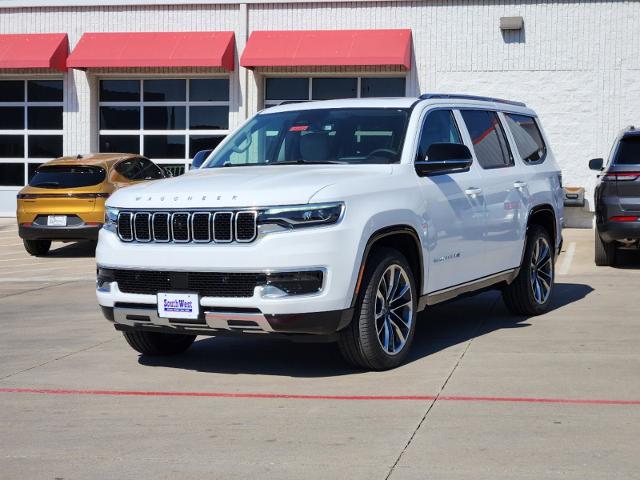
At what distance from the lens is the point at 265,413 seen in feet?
21.1

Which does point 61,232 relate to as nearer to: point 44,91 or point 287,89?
point 287,89

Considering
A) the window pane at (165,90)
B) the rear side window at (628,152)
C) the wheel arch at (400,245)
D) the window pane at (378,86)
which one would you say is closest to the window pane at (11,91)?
the window pane at (165,90)

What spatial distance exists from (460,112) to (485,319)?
82.7 inches

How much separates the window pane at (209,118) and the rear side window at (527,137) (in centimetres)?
1495

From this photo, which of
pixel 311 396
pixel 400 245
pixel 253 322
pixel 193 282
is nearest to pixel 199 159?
pixel 400 245

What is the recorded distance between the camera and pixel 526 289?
10000 millimetres

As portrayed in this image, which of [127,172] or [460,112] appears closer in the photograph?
[460,112]

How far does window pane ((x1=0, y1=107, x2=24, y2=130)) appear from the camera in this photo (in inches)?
1039

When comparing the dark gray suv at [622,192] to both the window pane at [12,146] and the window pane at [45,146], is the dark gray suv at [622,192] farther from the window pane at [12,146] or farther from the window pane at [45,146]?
the window pane at [12,146]

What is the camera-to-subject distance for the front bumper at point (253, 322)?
7.00m

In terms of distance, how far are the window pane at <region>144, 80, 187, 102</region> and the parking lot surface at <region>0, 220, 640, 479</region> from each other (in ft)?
51.0

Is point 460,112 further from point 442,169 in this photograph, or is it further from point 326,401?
point 326,401

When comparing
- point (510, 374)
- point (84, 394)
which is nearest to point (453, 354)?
point (510, 374)

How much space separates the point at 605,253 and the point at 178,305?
8.81 metres
